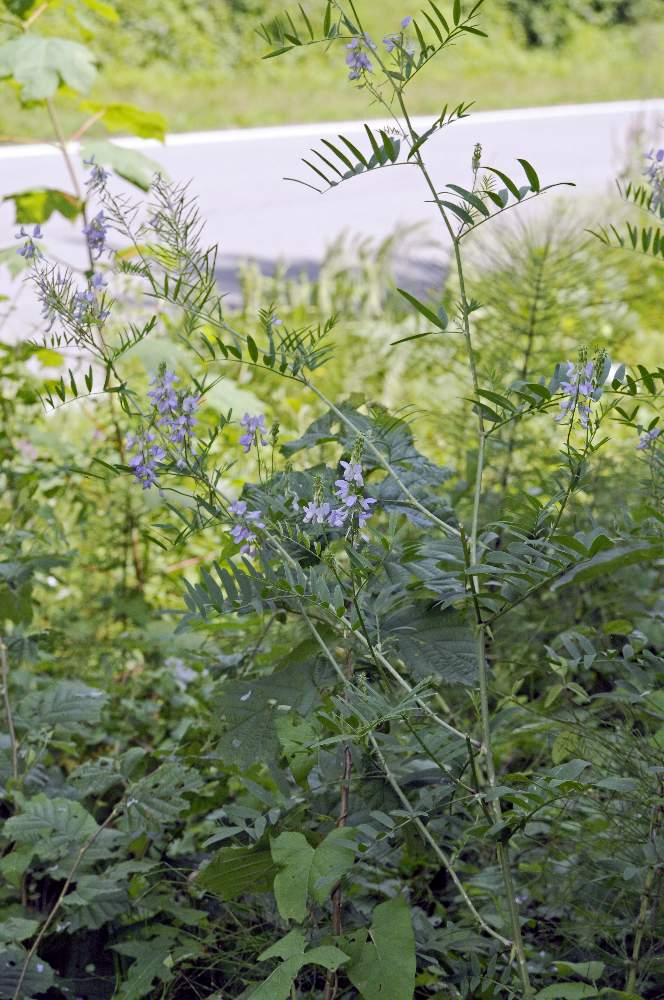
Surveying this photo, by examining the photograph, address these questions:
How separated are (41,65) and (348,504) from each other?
6.68 feet

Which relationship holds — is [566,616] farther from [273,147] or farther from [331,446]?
[273,147]

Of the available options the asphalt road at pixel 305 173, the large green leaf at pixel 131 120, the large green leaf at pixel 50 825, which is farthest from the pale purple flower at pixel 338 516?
the asphalt road at pixel 305 173

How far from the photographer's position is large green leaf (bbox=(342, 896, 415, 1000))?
1301 mm

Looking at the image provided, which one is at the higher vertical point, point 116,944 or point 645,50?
point 645,50

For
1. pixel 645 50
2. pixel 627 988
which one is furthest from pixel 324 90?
pixel 627 988

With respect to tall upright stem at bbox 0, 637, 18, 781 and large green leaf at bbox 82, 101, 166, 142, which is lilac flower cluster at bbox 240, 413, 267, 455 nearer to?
tall upright stem at bbox 0, 637, 18, 781

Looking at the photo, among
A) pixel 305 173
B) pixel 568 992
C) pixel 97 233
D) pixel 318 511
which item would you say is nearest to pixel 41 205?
pixel 97 233

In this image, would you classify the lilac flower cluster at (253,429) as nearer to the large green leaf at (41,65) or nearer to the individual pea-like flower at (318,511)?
the individual pea-like flower at (318,511)

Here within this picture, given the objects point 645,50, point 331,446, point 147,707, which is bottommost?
point 147,707

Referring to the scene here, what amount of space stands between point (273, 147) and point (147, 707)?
10491 mm

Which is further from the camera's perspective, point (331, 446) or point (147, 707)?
point (331, 446)

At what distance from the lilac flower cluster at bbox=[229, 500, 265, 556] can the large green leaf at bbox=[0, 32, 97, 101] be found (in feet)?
5.84

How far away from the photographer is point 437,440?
3.55 metres

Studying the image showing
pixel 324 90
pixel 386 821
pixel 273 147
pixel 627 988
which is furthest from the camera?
pixel 324 90
